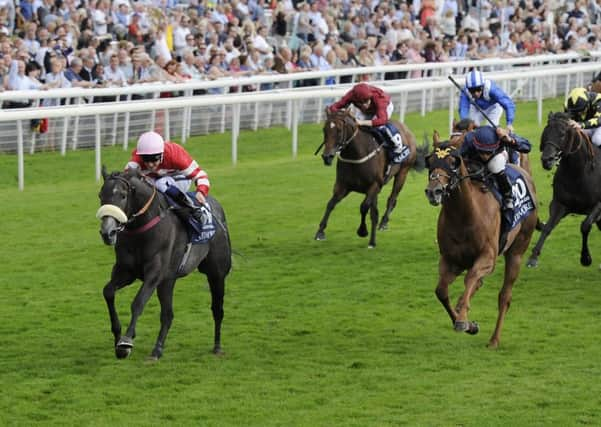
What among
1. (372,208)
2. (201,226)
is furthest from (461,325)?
(372,208)

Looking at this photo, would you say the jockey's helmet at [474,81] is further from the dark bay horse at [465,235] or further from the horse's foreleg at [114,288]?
the horse's foreleg at [114,288]

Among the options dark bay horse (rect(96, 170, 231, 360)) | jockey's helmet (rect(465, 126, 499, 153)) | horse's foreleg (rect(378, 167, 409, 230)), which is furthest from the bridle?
horse's foreleg (rect(378, 167, 409, 230))

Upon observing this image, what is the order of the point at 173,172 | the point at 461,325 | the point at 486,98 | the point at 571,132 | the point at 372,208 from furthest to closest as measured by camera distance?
the point at 372,208 → the point at 486,98 → the point at 571,132 → the point at 173,172 → the point at 461,325

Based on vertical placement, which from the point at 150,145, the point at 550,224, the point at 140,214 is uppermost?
the point at 150,145

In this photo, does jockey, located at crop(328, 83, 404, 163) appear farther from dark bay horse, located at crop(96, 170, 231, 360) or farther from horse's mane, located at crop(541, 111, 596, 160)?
dark bay horse, located at crop(96, 170, 231, 360)

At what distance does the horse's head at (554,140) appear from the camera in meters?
11.3

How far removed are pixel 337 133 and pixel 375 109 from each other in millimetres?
615

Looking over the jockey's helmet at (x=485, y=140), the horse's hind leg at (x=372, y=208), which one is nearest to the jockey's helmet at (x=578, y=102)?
the horse's hind leg at (x=372, y=208)

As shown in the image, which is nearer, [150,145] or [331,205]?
[150,145]

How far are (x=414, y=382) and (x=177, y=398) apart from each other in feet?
4.52

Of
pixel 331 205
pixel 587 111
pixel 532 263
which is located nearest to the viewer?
pixel 532 263

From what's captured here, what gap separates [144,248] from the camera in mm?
8312

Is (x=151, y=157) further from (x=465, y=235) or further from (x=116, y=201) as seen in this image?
(x=465, y=235)

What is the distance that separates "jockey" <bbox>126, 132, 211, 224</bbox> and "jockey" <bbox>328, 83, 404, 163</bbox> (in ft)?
13.5
